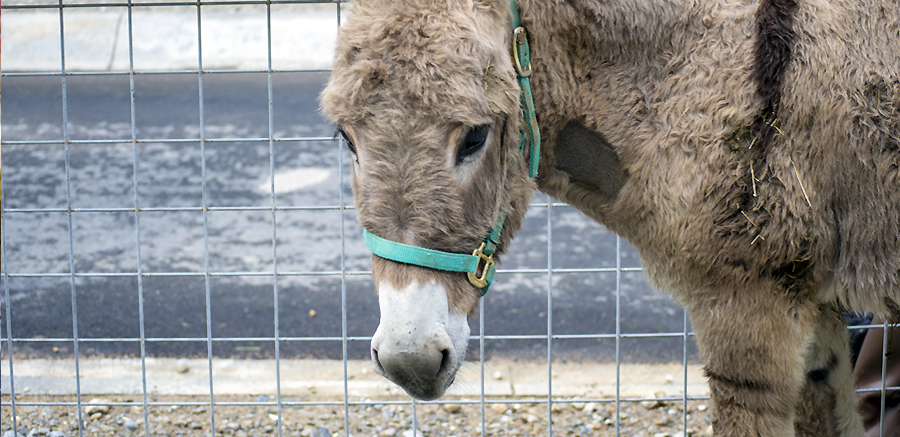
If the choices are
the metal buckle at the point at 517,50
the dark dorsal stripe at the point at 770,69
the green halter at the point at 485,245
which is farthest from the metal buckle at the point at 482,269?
the dark dorsal stripe at the point at 770,69

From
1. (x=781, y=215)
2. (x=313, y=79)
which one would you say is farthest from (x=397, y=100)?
(x=313, y=79)

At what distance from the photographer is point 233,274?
3322 millimetres

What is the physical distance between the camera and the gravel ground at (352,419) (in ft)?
11.8

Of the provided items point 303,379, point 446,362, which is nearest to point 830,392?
point 446,362

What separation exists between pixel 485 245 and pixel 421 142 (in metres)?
0.37

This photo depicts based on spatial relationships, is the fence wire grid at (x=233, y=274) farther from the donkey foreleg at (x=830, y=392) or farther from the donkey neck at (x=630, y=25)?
the donkey neck at (x=630, y=25)

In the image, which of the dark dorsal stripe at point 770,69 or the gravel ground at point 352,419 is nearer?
the dark dorsal stripe at point 770,69

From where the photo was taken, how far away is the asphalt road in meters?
4.61

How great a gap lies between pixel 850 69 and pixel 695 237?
24.2 inches

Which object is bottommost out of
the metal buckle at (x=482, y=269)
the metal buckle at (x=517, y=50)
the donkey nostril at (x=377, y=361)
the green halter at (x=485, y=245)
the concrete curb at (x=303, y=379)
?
the concrete curb at (x=303, y=379)

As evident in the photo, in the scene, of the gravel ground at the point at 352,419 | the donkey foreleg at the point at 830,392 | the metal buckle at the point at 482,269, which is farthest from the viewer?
the gravel ground at the point at 352,419

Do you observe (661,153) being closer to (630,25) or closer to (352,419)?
(630,25)

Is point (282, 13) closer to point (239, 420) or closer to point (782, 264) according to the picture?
point (239, 420)

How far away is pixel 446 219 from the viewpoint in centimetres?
186
